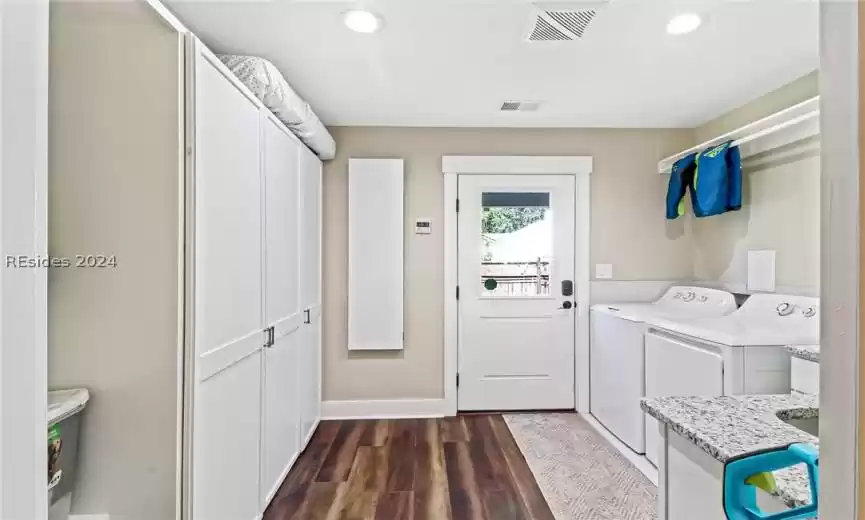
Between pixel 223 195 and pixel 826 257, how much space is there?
1.68m

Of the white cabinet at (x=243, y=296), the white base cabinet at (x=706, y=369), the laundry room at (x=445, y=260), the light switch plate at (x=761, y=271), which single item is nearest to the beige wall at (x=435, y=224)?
the laundry room at (x=445, y=260)

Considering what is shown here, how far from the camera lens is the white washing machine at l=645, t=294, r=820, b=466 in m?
1.94

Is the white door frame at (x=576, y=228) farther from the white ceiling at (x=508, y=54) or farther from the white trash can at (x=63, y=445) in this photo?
the white trash can at (x=63, y=445)

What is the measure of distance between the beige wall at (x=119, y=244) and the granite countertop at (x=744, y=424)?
1.38 metres

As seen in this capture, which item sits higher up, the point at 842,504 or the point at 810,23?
the point at 810,23

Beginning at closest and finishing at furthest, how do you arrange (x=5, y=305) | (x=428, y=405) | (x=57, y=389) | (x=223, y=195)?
(x=5, y=305)
(x=57, y=389)
(x=223, y=195)
(x=428, y=405)

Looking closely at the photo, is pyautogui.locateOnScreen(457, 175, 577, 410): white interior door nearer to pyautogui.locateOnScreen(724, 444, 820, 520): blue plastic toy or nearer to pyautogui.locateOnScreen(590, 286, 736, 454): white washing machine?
pyautogui.locateOnScreen(590, 286, 736, 454): white washing machine

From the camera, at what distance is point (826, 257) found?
44cm

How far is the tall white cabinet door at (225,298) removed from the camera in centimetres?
146

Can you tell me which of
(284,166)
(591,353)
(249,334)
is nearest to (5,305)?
(249,334)

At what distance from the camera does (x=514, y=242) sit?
3537mm

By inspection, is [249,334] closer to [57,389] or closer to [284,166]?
[57,389]

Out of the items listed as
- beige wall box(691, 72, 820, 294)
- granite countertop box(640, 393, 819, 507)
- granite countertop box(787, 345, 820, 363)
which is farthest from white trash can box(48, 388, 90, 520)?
beige wall box(691, 72, 820, 294)

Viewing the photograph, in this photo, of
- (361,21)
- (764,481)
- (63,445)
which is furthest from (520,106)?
(63,445)
